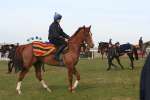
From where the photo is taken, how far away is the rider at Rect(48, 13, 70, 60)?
55.5 ft

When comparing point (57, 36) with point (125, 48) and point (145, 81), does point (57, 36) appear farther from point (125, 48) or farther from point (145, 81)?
point (125, 48)

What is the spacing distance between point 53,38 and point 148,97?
13.6 metres

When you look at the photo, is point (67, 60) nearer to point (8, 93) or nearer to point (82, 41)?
point (82, 41)

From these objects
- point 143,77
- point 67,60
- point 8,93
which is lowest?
point 8,93

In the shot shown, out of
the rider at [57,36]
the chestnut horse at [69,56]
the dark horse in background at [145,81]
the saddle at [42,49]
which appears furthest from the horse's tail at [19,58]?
the dark horse in background at [145,81]

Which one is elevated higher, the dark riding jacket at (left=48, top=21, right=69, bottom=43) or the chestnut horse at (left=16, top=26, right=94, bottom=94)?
the dark riding jacket at (left=48, top=21, right=69, bottom=43)

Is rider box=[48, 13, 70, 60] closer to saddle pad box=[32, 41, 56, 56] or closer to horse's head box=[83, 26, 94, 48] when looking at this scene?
saddle pad box=[32, 41, 56, 56]

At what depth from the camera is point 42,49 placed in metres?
17.2

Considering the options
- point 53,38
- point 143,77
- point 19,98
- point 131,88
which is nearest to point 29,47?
point 53,38

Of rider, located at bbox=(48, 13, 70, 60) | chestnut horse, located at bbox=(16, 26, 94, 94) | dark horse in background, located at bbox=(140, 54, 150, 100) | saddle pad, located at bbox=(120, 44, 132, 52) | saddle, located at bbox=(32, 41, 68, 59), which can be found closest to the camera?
dark horse in background, located at bbox=(140, 54, 150, 100)

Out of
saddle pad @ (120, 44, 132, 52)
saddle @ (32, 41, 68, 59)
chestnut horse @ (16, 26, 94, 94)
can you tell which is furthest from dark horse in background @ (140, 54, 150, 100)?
saddle pad @ (120, 44, 132, 52)

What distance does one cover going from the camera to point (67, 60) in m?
16.8

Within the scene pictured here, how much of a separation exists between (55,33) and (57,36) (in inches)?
7.3

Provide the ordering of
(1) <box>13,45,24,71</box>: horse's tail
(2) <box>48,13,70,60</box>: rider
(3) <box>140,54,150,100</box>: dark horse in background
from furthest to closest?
(1) <box>13,45,24,71</box>: horse's tail < (2) <box>48,13,70,60</box>: rider < (3) <box>140,54,150,100</box>: dark horse in background
